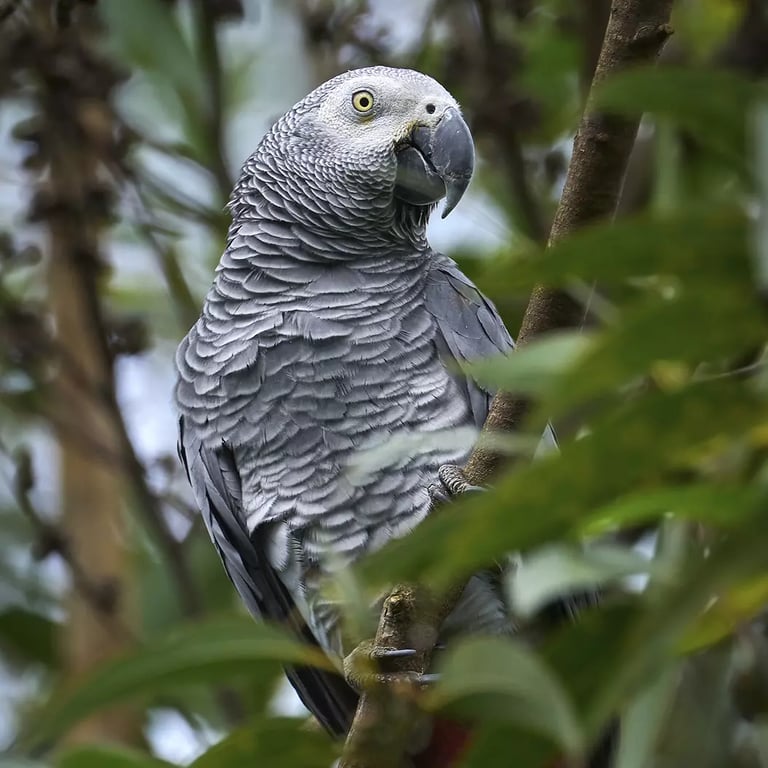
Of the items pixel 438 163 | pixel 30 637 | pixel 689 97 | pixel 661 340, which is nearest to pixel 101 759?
pixel 661 340

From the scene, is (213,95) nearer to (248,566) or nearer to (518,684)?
(248,566)

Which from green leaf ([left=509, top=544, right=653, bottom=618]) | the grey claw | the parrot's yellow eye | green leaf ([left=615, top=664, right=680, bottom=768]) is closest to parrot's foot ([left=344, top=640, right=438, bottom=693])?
the grey claw

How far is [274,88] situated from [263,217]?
1.57 m

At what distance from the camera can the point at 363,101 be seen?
2400 mm

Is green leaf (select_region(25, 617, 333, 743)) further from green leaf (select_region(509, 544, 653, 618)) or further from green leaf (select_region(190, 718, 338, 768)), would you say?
green leaf (select_region(509, 544, 653, 618))

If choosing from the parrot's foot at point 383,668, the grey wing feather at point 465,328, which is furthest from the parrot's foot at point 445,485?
the parrot's foot at point 383,668

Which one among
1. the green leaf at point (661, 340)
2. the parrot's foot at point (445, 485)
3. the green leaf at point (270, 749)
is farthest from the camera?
the parrot's foot at point (445, 485)

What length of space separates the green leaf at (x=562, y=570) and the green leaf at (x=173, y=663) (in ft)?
1.50

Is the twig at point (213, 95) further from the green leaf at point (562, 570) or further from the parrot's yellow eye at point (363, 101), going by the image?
the green leaf at point (562, 570)

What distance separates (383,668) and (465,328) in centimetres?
73

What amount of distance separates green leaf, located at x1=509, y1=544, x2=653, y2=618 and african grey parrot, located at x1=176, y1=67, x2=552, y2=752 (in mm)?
878

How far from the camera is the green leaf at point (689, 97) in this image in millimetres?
863

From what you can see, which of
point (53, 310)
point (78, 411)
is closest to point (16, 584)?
point (78, 411)

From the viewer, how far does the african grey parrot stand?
210 centimetres
